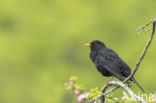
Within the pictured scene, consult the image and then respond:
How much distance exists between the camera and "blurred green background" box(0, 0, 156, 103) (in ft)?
84.0

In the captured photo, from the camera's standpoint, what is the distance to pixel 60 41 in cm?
2878

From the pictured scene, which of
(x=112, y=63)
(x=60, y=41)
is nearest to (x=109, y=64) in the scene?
(x=112, y=63)

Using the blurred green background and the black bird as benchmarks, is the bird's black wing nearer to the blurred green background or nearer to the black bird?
the black bird

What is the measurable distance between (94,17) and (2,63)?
6122mm

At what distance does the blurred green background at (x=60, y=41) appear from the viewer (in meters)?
25.6

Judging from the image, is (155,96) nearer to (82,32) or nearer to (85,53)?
(85,53)

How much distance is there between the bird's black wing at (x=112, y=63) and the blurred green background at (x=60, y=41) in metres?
15.1

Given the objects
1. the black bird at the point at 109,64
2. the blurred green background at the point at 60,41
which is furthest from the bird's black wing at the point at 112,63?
the blurred green background at the point at 60,41

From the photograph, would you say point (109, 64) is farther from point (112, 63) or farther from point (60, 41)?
point (60, 41)

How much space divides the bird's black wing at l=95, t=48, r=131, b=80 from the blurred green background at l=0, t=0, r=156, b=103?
15101mm

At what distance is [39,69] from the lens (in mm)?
27406

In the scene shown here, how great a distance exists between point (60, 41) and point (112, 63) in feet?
69.0

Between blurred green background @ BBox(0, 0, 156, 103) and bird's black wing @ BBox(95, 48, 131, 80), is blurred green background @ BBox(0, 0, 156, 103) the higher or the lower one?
the lower one

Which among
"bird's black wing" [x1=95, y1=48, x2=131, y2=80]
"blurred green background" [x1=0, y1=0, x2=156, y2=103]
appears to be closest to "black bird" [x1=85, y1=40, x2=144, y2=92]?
"bird's black wing" [x1=95, y1=48, x2=131, y2=80]
